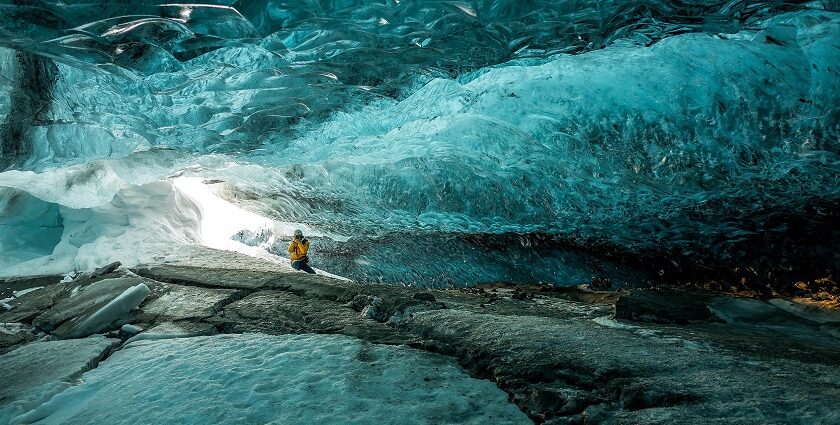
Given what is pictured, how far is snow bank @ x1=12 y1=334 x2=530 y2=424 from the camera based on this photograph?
2395 millimetres

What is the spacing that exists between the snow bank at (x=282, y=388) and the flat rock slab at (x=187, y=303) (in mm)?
958

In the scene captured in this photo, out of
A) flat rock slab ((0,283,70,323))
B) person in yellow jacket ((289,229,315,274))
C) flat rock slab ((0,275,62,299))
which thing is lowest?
person in yellow jacket ((289,229,315,274))

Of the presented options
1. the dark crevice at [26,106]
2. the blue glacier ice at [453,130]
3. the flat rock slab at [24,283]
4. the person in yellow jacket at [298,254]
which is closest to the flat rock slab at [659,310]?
the blue glacier ice at [453,130]

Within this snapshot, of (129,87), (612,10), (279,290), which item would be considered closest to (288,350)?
(279,290)

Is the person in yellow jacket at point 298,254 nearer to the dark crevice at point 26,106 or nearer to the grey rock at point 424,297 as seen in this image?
the grey rock at point 424,297

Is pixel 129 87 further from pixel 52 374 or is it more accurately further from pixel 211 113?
pixel 52 374

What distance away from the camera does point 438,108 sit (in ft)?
34.8

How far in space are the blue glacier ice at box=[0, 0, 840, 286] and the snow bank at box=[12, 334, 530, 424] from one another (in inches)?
190

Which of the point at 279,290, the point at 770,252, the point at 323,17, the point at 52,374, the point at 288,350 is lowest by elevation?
the point at 770,252

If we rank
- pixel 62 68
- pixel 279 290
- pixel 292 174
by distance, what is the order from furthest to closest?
1. pixel 292 174
2. pixel 62 68
3. pixel 279 290

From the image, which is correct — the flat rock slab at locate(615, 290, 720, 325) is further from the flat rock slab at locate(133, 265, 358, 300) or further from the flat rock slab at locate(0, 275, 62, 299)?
the flat rock slab at locate(0, 275, 62, 299)

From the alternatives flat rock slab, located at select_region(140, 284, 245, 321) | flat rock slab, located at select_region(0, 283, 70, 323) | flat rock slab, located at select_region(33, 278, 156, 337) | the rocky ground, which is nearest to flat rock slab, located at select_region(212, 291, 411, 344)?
the rocky ground

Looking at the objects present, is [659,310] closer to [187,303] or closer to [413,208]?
[187,303]

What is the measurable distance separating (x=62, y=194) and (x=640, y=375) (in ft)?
34.2
